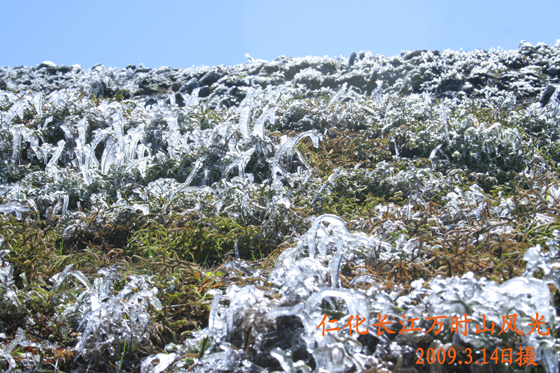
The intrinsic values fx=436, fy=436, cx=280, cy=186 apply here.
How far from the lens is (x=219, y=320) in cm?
165

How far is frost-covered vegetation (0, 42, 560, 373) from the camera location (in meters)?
1.49

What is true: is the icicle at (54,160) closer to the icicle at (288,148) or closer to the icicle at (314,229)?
the icicle at (288,148)

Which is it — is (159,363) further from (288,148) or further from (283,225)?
(288,148)

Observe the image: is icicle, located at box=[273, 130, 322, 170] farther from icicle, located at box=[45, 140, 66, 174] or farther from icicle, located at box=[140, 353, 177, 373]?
icicle, located at box=[140, 353, 177, 373]

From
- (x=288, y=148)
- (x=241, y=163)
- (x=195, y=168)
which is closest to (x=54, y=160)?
(x=195, y=168)

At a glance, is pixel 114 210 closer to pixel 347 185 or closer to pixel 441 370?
pixel 347 185

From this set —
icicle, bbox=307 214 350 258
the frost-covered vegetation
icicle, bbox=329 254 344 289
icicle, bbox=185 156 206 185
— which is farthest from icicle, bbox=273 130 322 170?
icicle, bbox=329 254 344 289

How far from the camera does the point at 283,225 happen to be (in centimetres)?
304

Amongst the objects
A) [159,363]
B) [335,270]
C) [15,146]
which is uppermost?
[15,146]

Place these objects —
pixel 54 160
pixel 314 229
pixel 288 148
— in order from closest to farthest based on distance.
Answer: pixel 314 229
pixel 288 148
pixel 54 160
